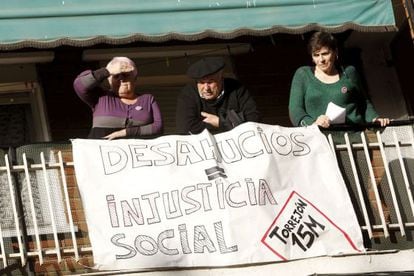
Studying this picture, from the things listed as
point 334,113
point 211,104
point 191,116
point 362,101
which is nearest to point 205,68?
point 211,104

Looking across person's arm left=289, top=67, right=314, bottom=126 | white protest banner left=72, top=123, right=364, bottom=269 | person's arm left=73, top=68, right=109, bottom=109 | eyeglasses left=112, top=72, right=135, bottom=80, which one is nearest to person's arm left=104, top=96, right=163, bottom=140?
white protest banner left=72, top=123, right=364, bottom=269

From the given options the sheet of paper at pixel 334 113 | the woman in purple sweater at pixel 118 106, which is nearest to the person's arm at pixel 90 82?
the woman in purple sweater at pixel 118 106

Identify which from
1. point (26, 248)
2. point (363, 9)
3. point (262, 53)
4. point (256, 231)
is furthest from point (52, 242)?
point (262, 53)

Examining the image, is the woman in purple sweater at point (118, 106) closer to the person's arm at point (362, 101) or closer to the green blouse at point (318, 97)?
the green blouse at point (318, 97)

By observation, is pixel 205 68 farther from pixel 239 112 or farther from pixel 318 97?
pixel 318 97

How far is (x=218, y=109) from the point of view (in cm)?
920

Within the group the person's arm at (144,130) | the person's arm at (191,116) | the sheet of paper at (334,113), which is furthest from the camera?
the sheet of paper at (334,113)

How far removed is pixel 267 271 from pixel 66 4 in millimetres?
2899

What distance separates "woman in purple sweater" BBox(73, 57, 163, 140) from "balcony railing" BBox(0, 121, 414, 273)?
39cm

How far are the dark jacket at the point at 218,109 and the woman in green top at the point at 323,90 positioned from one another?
40cm

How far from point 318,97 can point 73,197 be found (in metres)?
2.25

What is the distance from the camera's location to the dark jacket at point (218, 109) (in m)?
9.05

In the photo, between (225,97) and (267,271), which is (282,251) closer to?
(267,271)

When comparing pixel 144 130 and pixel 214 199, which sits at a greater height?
pixel 144 130
